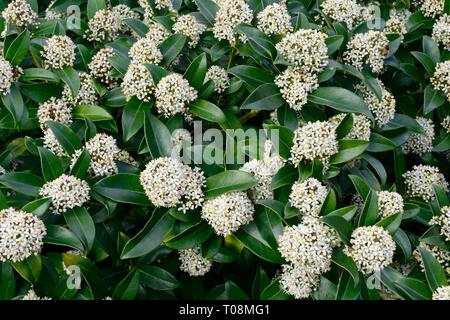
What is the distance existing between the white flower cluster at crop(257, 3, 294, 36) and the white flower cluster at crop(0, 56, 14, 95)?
1.46 m

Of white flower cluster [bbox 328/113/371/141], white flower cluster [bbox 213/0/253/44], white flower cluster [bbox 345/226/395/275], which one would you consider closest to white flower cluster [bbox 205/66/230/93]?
white flower cluster [bbox 213/0/253/44]

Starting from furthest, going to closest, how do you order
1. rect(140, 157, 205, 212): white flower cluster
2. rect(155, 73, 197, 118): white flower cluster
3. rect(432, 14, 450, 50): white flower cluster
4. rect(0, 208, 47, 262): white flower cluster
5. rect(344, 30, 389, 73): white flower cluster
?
1. rect(432, 14, 450, 50): white flower cluster
2. rect(344, 30, 389, 73): white flower cluster
3. rect(155, 73, 197, 118): white flower cluster
4. rect(140, 157, 205, 212): white flower cluster
5. rect(0, 208, 47, 262): white flower cluster

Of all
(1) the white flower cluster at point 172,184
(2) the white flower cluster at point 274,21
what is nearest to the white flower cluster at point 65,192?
(1) the white flower cluster at point 172,184

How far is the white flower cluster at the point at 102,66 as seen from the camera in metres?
3.55

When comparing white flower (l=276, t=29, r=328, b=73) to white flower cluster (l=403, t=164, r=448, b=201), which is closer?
white flower (l=276, t=29, r=328, b=73)

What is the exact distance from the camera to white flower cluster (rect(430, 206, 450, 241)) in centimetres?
315

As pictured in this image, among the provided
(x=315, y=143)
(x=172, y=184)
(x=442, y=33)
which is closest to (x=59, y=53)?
(x=172, y=184)

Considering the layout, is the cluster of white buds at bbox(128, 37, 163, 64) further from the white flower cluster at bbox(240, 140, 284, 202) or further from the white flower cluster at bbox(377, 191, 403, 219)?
the white flower cluster at bbox(377, 191, 403, 219)

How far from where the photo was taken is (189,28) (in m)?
3.62

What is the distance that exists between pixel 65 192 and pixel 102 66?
92cm

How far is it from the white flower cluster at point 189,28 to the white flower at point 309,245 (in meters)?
1.38

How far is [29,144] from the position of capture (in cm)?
331

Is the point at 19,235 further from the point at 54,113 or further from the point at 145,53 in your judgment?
the point at 145,53
